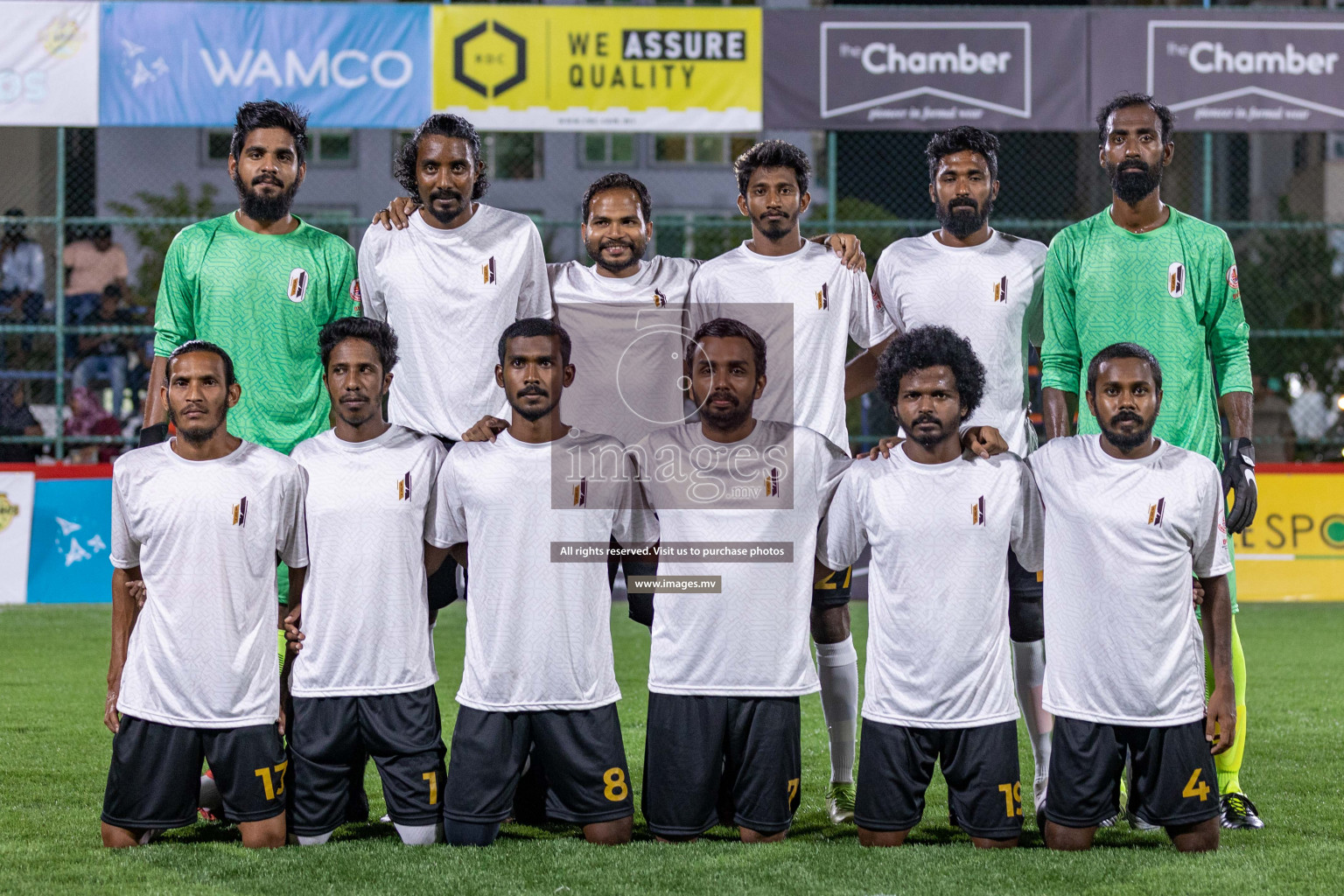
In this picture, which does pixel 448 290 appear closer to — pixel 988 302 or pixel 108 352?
pixel 988 302

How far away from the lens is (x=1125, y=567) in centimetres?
428

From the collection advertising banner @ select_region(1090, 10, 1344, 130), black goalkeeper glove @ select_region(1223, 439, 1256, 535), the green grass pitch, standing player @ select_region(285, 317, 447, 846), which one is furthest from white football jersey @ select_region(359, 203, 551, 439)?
advertising banner @ select_region(1090, 10, 1344, 130)

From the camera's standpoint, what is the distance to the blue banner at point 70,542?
1070cm

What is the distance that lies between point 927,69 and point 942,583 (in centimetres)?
824

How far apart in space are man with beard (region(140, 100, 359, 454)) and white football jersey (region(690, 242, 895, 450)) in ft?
4.28

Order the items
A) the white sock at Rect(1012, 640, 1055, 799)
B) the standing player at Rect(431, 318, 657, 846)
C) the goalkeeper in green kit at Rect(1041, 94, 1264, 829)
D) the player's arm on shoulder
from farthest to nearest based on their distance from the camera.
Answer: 1. the white sock at Rect(1012, 640, 1055, 799)
2. the player's arm on shoulder
3. the goalkeeper in green kit at Rect(1041, 94, 1264, 829)
4. the standing player at Rect(431, 318, 657, 846)

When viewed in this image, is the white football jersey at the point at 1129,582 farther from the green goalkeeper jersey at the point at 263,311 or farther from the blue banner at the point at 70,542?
the blue banner at the point at 70,542

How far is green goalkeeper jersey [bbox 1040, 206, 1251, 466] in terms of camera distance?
15.7 feet

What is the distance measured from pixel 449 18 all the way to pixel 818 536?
8.45 metres

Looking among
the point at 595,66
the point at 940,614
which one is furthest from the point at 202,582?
the point at 595,66

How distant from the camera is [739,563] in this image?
4473mm

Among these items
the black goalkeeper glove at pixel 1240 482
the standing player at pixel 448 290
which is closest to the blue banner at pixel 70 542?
the standing player at pixel 448 290

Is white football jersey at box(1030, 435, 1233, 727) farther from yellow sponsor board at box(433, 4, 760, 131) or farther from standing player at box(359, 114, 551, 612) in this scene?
yellow sponsor board at box(433, 4, 760, 131)

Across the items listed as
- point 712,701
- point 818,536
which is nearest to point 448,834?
point 712,701
